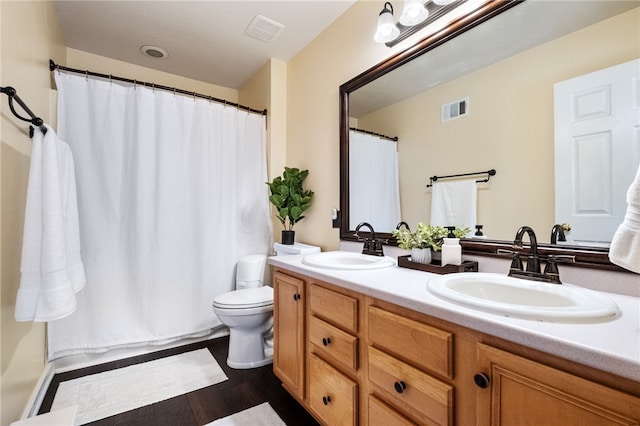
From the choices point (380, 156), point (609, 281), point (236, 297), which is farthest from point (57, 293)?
point (609, 281)

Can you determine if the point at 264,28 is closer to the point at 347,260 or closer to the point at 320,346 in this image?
the point at 347,260

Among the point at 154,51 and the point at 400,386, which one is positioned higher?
the point at 154,51

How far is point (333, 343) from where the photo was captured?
1201 mm

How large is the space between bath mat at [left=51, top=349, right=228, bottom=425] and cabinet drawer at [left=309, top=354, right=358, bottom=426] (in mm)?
828

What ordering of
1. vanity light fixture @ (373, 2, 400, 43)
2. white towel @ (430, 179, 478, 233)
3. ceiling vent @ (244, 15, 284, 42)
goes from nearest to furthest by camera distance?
white towel @ (430, 179, 478, 233)
vanity light fixture @ (373, 2, 400, 43)
ceiling vent @ (244, 15, 284, 42)

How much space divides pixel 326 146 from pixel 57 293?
171 cm

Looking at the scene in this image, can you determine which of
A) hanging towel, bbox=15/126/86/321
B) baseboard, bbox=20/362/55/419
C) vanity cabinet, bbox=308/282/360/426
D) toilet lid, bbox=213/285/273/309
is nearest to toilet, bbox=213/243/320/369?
toilet lid, bbox=213/285/273/309

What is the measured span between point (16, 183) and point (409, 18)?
2.03 meters

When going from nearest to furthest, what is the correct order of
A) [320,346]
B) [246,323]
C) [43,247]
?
1. [43,247]
2. [320,346]
3. [246,323]

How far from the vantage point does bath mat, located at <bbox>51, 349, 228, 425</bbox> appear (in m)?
1.59

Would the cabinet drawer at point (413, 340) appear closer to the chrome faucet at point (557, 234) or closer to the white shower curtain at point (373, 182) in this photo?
the chrome faucet at point (557, 234)

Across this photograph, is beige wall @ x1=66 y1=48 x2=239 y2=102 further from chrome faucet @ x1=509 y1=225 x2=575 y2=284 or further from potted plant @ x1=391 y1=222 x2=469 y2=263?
chrome faucet @ x1=509 y1=225 x2=575 y2=284

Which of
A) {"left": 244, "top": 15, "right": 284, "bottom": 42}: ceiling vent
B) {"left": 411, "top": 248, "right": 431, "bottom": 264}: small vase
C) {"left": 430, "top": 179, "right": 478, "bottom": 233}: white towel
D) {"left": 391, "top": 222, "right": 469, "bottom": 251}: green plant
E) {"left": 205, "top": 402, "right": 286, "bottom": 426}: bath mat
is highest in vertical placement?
{"left": 244, "top": 15, "right": 284, "bottom": 42}: ceiling vent

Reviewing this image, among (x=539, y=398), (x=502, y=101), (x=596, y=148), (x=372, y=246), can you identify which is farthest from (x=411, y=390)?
(x=502, y=101)
